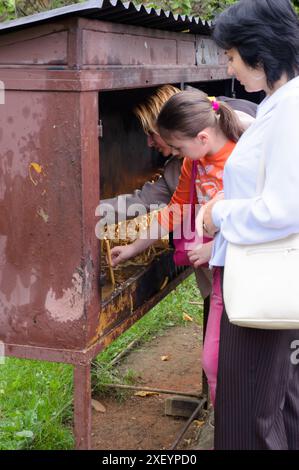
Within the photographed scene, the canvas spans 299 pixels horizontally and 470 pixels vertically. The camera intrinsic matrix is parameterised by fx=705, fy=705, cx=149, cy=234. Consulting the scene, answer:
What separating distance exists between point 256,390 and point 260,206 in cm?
68

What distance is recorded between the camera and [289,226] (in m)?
2.15

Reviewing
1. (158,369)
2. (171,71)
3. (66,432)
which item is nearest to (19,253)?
(171,71)

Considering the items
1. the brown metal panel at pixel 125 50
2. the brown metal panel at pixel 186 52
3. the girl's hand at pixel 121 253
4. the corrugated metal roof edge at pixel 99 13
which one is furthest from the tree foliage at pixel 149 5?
the girl's hand at pixel 121 253

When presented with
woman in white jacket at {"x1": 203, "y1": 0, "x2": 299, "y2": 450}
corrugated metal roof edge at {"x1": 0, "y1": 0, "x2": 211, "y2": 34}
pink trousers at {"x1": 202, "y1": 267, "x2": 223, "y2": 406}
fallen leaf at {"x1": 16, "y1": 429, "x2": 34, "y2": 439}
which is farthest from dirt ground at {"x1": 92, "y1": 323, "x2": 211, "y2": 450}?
corrugated metal roof edge at {"x1": 0, "y1": 0, "x2": 211, "y2": 34}

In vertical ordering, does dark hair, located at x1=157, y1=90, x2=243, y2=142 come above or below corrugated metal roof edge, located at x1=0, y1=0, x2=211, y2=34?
below

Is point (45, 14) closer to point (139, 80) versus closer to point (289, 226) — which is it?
point (139, 80)

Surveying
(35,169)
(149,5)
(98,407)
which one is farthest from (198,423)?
(149,5)

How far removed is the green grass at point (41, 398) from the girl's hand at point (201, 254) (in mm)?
1358

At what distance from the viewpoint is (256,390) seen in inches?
95.6

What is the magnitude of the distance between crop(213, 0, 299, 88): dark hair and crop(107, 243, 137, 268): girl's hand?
1.08m

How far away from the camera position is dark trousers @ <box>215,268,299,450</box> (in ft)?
7.82

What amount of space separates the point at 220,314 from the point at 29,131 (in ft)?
3.42

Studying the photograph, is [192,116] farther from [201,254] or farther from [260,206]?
[260,206]

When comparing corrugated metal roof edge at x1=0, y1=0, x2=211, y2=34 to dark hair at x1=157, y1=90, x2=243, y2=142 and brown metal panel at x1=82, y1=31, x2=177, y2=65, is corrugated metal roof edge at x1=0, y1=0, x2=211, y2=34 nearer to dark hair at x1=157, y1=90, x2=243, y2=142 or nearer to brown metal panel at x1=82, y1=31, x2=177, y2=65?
brown metal panel at x1=82, y1=31, x2=177, y2=65
